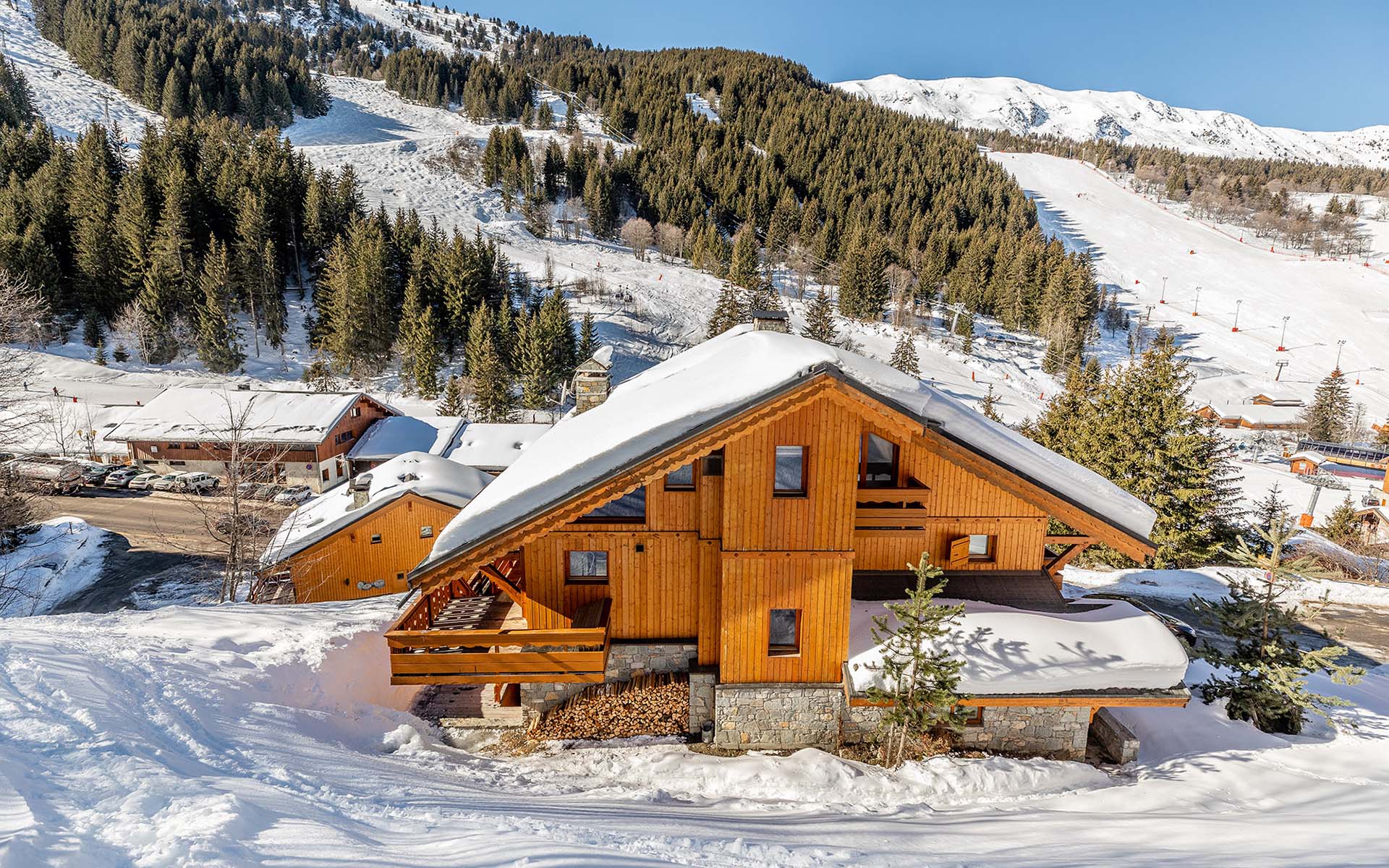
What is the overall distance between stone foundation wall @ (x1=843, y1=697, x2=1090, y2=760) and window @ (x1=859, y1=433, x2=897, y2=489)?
159 inches

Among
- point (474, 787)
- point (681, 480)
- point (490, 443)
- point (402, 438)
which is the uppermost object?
point (681, 480)

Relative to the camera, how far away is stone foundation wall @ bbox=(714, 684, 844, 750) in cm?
1052

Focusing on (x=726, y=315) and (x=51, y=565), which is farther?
(x=726, y=315)

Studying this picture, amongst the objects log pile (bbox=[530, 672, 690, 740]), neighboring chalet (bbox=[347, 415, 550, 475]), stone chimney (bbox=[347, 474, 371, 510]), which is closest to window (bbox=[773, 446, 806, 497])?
log pile (bbox=[530, 672, 690, 740])

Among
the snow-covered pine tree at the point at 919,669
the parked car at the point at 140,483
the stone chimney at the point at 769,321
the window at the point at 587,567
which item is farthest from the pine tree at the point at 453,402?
the snow-covered pine tree at the point at 919,669

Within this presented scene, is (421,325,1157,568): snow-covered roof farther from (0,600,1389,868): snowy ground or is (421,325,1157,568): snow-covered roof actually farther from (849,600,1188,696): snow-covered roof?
(0,600,1389,868): snowy ground

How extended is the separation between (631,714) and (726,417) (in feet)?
20.2

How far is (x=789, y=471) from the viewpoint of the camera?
1016cm

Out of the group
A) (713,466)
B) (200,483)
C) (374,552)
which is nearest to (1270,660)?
(713,466)

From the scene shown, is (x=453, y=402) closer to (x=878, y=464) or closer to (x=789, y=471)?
(x=878, y=464)

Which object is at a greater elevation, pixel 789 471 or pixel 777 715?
pixel 789 471

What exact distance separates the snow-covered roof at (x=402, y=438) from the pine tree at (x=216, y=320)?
23411mm

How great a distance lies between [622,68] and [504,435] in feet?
513

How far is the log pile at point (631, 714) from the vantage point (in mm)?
11031
